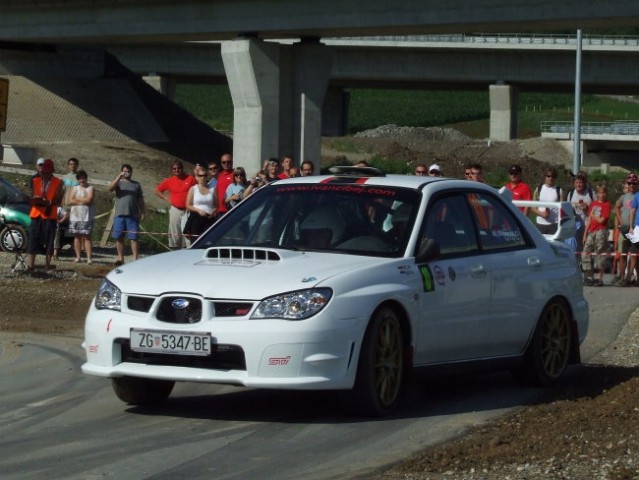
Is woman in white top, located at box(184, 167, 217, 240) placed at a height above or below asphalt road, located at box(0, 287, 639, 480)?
above

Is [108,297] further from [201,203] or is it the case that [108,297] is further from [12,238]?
[12,238]

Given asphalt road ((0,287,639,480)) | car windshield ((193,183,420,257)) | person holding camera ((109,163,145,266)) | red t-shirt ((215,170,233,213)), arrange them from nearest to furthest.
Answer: asphalt road ((0,287,639,480)) → car windshield ((193,183,420,257)) → red t-shirt ((215,170,233,213)) → person holding camera ((109,163,145,266))

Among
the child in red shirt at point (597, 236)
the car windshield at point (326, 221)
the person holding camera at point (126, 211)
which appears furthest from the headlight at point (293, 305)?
the child in red shirt at point (597, 236)

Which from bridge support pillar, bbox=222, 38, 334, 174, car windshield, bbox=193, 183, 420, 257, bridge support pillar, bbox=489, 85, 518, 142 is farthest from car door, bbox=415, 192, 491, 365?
bridge support pillar, bbox=489, 85, 518, 142

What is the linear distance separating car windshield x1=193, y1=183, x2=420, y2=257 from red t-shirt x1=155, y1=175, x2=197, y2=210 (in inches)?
458

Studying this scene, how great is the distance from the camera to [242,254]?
937 cm

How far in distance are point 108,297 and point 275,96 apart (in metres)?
34.1

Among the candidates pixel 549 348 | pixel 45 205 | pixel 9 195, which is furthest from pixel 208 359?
pixel 9 195

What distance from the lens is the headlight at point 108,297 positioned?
358 inches

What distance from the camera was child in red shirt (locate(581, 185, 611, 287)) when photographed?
2197 centimetres

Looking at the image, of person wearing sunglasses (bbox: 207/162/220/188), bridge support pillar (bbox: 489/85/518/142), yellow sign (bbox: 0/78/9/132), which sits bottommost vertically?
person wearing sunglasses (bbox: 207/162/220/188)

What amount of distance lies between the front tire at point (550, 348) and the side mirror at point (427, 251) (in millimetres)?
1461

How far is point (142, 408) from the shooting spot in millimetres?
9539

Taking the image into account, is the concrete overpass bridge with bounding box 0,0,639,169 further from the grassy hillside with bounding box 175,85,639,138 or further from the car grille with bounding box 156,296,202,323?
the grassy hillside with bounding box 175,85,639,138
